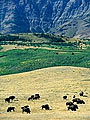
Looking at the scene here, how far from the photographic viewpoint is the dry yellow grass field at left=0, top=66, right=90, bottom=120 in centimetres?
4522

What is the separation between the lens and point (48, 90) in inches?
2677

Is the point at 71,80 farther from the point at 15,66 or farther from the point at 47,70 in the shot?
the point at 15,66

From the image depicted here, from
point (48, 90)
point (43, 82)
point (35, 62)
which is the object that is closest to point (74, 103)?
point (48, 90)

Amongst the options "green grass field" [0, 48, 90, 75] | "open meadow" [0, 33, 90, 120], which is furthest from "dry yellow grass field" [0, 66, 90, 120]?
"green grass field" [0, 48, 90, 75]

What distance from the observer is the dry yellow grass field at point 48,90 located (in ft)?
148

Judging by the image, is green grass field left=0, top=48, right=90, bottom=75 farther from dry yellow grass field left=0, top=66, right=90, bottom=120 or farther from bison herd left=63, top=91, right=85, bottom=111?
bison herd left=63, top=91, right=85, bottom=111

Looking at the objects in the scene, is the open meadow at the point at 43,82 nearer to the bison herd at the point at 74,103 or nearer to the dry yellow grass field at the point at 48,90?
the dry yellow grass field at the point at 48,90

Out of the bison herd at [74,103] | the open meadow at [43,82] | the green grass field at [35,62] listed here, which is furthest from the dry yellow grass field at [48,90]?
the green grass field at [35,62]

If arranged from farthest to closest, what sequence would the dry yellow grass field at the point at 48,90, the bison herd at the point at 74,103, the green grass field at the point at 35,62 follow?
the green grass field at the point at 35,62, the bison herd at the point at 74,103, the dry yellow grass field at the point at 48,90

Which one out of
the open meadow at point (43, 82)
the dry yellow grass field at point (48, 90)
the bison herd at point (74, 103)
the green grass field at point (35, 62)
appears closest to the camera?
the dry yellow grass field at point (48, 90)

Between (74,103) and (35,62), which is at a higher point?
(74,103)

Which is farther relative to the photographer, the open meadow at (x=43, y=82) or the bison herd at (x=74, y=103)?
the bison herd at (x=74, y=103)

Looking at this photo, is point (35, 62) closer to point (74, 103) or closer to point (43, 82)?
point (43, 82)

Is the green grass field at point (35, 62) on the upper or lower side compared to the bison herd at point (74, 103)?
lower
